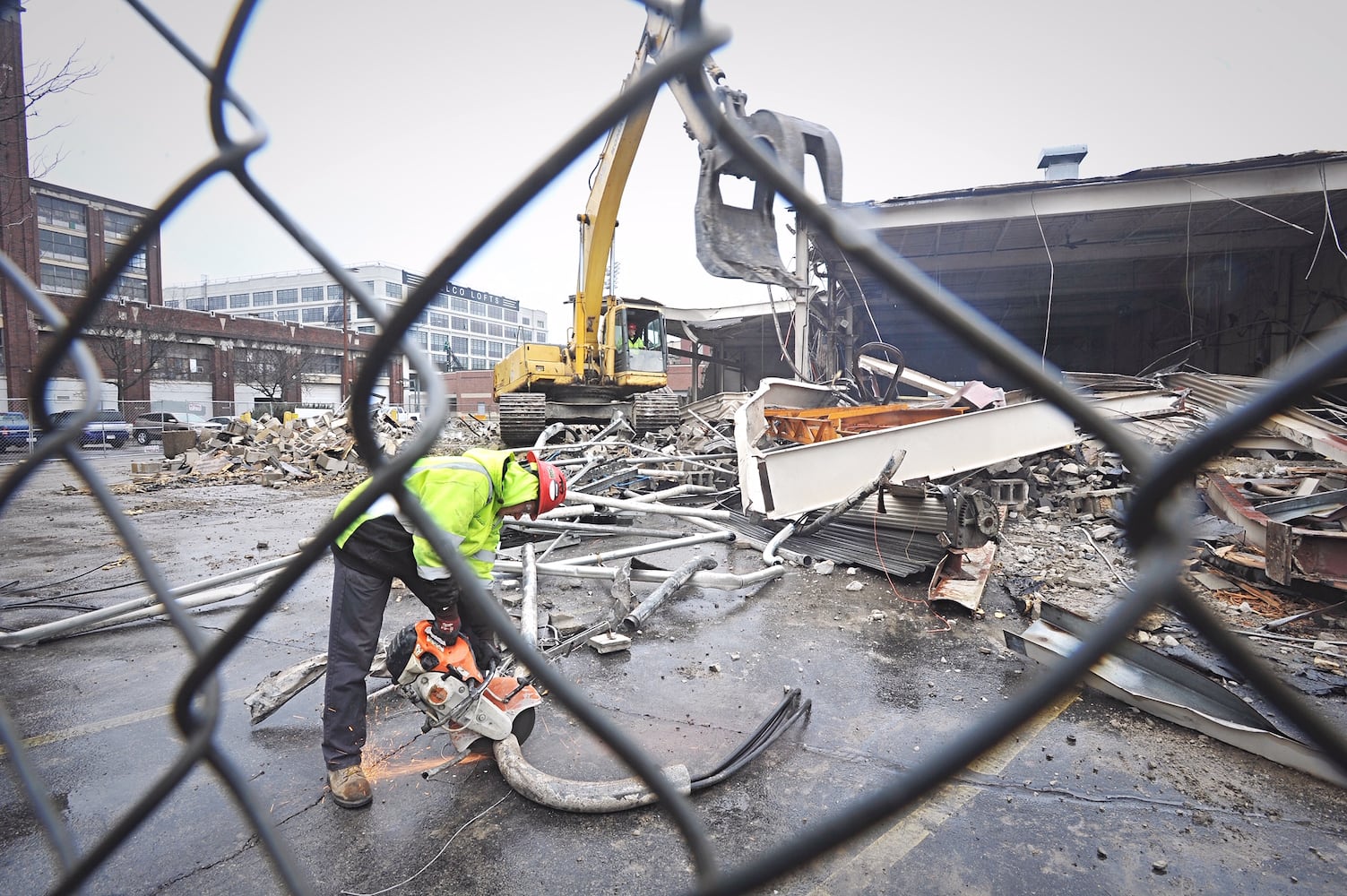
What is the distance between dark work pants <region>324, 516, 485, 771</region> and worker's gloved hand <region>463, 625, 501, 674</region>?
427 mm

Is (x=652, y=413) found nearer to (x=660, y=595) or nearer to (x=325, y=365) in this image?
(x=660, y=595)

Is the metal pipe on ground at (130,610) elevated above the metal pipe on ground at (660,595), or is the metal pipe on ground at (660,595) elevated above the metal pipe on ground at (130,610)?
the metal pipe on ground at (660,595)

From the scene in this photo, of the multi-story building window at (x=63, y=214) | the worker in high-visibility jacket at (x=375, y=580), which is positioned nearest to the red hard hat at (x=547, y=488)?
the worker in high-visibility jacket at (x=375, y=580)

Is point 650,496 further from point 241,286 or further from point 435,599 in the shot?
point 241,286

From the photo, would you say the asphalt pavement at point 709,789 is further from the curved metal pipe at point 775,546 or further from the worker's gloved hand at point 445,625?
the curved metal pipe at point 775,546

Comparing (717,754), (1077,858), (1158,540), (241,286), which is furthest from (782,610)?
(241,286)

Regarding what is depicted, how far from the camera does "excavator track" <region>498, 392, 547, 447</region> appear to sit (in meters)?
13.1

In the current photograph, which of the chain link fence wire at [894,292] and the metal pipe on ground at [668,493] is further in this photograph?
the metal pipe on ground at [668,493]

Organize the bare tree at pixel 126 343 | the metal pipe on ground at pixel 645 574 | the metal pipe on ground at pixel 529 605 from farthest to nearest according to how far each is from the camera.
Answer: the bare tree at pixel 126 343 < the metal pipe on ground at pixel 645 574 < the metal pipe on ground at pixel 529 605

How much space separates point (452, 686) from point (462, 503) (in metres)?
0.76

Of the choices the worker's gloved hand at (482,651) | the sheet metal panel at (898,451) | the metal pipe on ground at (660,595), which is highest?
the sheet metal panel at (898,451)

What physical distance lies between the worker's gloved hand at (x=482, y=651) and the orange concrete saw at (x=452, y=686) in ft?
0.54

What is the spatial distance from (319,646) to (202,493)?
31.0 ft

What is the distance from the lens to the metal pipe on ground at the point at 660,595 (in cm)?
430
